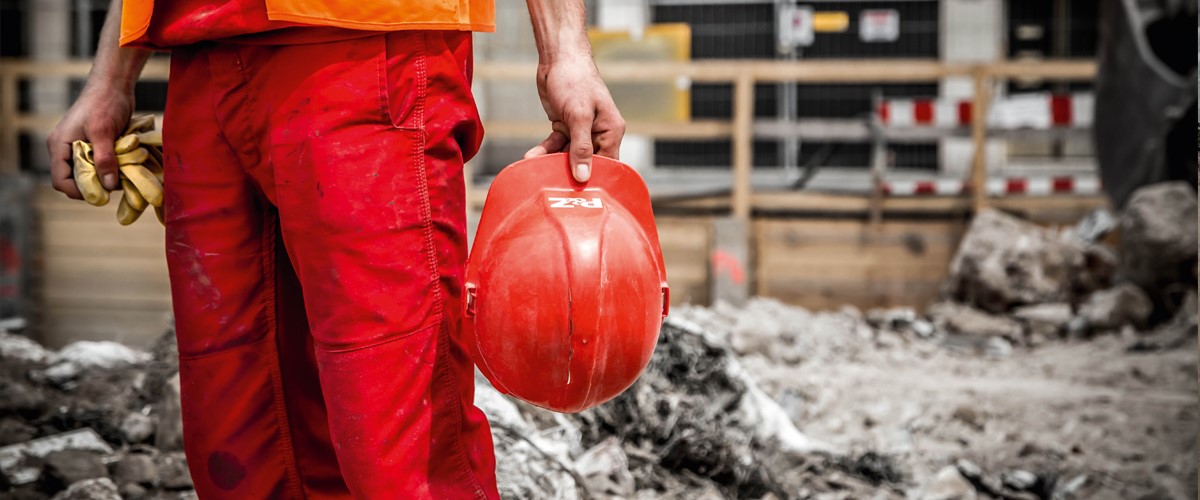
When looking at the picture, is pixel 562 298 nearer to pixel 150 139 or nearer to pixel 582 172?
pixel 582 172

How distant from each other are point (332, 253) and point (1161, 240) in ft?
21.1

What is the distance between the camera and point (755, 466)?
3.41m

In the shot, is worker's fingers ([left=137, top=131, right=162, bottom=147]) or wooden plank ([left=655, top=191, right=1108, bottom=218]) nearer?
worker's fingers ([left=137, top=131, right=162, bottom=147])

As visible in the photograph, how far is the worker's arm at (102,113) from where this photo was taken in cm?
212

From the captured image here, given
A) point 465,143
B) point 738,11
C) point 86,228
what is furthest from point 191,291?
point 738,11

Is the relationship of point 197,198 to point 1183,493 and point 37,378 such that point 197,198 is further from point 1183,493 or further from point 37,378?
point 1183,493

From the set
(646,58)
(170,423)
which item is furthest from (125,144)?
(646,58)

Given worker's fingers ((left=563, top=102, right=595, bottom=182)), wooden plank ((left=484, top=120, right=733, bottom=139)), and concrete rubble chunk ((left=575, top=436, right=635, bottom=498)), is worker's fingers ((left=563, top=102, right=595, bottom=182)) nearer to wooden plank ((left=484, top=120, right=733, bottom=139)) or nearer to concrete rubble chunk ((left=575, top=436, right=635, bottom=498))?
concrete rubble chunk ((left=575, top=436, right=635, bottom=498))

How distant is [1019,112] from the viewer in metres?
9.82

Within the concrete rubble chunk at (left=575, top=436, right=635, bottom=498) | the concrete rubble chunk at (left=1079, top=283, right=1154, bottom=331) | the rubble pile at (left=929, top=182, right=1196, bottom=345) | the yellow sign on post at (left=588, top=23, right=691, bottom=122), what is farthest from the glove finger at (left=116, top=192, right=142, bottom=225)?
the yellow sign on post at (left=588, top=23, right=691, bottom=122)

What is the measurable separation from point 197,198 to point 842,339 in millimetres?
5754

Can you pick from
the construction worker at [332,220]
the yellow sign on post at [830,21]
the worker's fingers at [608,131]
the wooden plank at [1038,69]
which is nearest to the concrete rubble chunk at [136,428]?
the construction worker at [332,220]

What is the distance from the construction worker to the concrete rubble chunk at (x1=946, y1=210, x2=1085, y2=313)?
6.46 metres

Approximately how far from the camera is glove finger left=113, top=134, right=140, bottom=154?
216 cm
